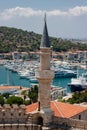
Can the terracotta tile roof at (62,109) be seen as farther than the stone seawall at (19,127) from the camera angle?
Yes

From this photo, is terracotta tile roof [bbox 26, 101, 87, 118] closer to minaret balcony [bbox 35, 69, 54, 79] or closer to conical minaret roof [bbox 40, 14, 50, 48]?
minaret balcony [bbox 35, 69, 54, 79]

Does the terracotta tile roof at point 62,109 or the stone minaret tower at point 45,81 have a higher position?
the stone minaret tower at point 45,81

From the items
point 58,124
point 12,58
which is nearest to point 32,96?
point 58,124

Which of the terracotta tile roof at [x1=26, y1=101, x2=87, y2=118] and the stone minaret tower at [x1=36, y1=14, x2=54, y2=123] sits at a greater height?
the stone minaret tower at [x1=36, y1=14, x2=54, y2=123]

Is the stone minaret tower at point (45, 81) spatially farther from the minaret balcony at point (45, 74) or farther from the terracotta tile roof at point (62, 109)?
the terracotta tile roof at point (62, 109)

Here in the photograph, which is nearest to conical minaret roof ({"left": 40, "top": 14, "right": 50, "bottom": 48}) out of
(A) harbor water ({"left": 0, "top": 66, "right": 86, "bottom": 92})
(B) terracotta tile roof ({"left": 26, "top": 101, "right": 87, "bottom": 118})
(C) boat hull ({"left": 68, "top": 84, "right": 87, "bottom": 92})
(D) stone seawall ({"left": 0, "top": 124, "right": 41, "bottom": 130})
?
(B) terracotta tile roof ({"left": 26, "top": 101, "right": 87, "bottom": 118})

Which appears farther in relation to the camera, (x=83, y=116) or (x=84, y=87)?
(x=84, y=87)

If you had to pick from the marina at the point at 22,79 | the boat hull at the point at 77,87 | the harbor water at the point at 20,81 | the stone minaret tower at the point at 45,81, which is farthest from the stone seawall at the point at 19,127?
the harbor water at the point at 20,81

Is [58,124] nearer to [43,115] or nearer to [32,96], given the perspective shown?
[43,115]

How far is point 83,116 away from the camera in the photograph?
81.7ft

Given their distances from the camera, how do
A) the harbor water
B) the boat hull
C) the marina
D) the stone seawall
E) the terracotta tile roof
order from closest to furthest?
the stone seawall
the terracotta tile roof
the boat hull
the harbor water
the marina

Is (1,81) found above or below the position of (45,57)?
below

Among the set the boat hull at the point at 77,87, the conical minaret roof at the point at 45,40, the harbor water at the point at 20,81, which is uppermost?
the conical minaret roof at the point at 45,40

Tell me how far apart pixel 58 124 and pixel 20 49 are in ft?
541
